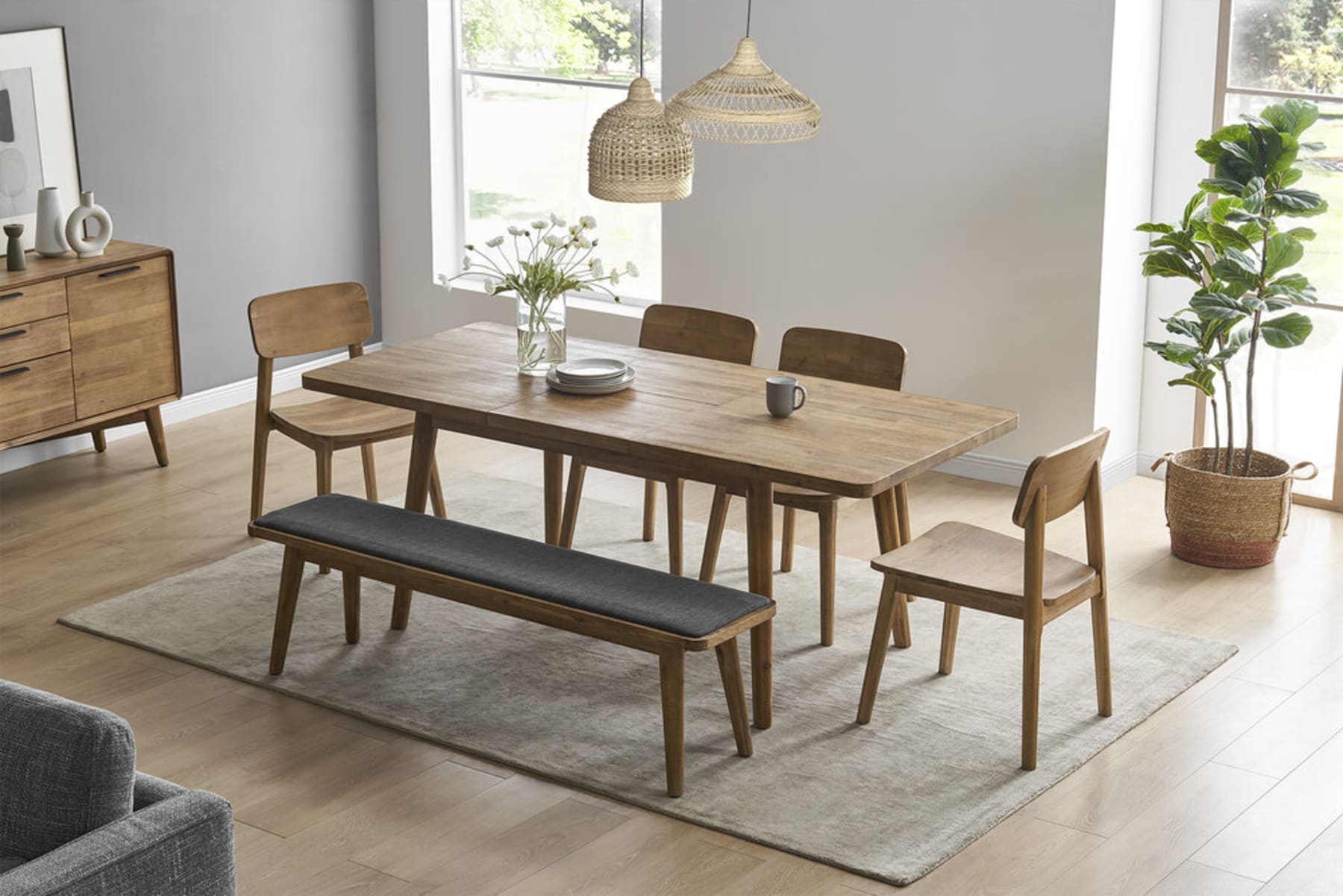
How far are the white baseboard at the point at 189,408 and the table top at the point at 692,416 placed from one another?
1.33 meters

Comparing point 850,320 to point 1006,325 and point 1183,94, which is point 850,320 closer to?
point 1006,325

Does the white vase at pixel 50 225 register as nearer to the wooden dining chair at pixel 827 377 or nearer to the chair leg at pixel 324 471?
the chair leg at pixel 324 471

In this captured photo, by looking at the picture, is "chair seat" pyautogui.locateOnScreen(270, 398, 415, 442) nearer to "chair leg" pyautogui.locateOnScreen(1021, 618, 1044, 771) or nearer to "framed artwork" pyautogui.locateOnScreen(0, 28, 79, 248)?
"framed artwork" pyautogui.locateOnScreen(0, 28, 79, 248)

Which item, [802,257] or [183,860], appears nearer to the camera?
[183,860]

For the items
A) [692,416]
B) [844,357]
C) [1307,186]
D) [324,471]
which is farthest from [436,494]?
[1307,186]

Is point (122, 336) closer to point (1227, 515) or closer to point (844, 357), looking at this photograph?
point (844, 357)

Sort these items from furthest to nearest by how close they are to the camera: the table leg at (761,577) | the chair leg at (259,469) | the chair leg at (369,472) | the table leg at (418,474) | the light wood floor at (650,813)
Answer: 1. the chair leg at (259,469)
2. the chair leg at (369,472)
3. the table leg at (418,474)
4. the table leg at (761,577)
5. the light wood floor at (650,813)

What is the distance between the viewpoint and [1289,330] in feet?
17.5

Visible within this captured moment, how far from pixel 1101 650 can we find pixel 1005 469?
2.08 m

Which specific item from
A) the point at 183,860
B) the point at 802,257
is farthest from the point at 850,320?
the point at 183,860


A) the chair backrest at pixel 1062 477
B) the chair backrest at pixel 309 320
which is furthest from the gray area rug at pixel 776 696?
the chair backrest at pixel 309 320

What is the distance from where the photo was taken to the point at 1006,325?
6227mm

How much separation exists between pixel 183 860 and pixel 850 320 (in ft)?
14.1

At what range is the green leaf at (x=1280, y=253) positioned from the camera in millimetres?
5293
